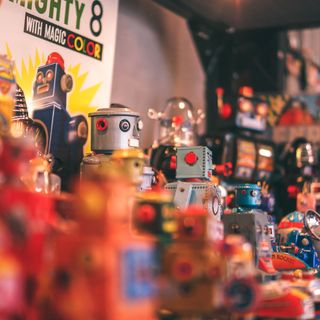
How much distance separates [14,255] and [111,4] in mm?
2813

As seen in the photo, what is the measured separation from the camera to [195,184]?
307 cm

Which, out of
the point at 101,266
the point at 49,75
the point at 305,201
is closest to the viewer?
the point at 101,266

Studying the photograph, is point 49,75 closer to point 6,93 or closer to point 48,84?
point 48,84

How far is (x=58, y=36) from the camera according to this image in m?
3.67

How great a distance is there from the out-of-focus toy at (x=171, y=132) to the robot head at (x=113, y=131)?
1.85ft

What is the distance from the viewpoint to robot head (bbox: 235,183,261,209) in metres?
3.16

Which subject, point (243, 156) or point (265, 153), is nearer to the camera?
point (243, 156)

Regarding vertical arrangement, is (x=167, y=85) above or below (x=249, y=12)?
below

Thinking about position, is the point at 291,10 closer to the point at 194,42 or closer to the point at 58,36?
the point at 194,42

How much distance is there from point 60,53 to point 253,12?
2105mm

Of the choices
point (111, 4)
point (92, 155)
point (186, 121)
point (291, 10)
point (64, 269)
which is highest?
point (291, 10)

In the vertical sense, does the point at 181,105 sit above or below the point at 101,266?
above

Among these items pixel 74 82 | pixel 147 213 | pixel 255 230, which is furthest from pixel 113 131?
pixel 147 213

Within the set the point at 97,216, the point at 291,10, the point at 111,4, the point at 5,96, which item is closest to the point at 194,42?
the point at 291,10
